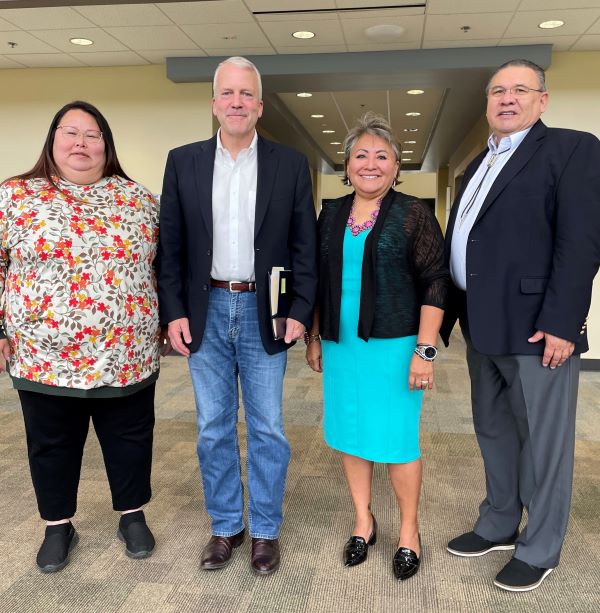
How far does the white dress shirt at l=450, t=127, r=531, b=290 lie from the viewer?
206 centimetres

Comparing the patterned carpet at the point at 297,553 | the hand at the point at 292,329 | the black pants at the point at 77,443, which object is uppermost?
the hand at the point at 292,329

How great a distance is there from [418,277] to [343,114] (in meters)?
7.33

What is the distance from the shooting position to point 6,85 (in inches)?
263

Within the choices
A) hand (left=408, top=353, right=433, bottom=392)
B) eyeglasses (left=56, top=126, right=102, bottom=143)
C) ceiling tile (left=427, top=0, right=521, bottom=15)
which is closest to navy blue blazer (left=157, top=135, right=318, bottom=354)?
eyeglasses (left=56, top=126, right=102, bottom=143)

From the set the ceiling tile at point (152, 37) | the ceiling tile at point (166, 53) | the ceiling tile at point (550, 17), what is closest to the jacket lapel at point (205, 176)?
the ceiling tile at point (152, 37)

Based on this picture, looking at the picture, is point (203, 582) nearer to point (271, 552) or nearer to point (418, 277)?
point (271, 552)

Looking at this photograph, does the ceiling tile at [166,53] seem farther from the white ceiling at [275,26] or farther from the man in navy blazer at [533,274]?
the man in navy blazer at [533,274]

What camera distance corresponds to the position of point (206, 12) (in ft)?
16.2

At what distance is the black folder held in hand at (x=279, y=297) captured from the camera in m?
2.05

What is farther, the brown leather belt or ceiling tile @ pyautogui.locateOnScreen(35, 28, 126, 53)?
ceiling tile @ pyautogui.locateOnScreen(35, 28, 126, 53)

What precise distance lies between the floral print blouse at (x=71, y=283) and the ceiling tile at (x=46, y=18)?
366 cm

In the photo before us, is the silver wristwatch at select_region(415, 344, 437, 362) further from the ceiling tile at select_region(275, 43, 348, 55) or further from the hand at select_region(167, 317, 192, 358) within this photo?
the ceiling tile at select_region(275, 43, 348, 55)

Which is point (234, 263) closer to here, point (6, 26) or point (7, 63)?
point (6, 26)

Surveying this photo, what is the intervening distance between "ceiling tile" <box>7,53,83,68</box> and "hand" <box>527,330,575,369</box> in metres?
5.82
